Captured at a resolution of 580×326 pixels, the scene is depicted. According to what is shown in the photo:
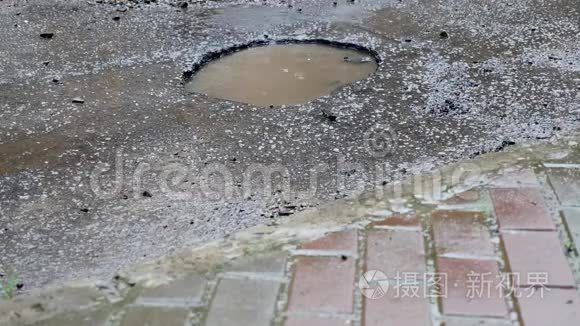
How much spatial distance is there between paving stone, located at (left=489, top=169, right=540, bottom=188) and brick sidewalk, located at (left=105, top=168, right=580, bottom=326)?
0.30 ft

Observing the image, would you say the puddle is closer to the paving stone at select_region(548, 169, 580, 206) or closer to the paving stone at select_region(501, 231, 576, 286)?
the paving stone at select_region(548, 169, 580, 206)

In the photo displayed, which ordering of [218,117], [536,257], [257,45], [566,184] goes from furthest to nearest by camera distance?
1. [257,45]
2. [218,117]
3. [566,184]
4. [536,257]

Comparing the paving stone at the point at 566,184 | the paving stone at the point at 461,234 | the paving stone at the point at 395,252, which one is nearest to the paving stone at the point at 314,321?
the paving stone at the point at 395,252

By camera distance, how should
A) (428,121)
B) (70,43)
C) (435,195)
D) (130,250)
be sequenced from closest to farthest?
1. (130,250)
2. (435,195)
3. (428,121)
4. (70,43)

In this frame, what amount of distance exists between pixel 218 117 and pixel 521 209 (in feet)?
4.47

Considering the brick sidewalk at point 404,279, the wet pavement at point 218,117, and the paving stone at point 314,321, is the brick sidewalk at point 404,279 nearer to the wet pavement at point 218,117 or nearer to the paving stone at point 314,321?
the paving stone at point 314,321

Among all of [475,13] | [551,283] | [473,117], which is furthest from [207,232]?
[475,13]

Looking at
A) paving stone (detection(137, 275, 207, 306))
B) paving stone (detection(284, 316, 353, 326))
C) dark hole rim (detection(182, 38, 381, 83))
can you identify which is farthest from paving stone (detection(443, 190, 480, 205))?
dark hole rim (detection(182, 38, 381, 83))

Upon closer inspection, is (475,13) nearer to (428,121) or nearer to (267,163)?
(428,121)

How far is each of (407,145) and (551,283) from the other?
917 millimetres

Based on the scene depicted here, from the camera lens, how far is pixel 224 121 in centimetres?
309

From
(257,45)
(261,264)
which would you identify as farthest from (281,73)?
(261,264)

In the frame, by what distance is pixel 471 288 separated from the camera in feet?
7.00

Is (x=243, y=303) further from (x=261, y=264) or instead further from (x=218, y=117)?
(x=218, y=117)
